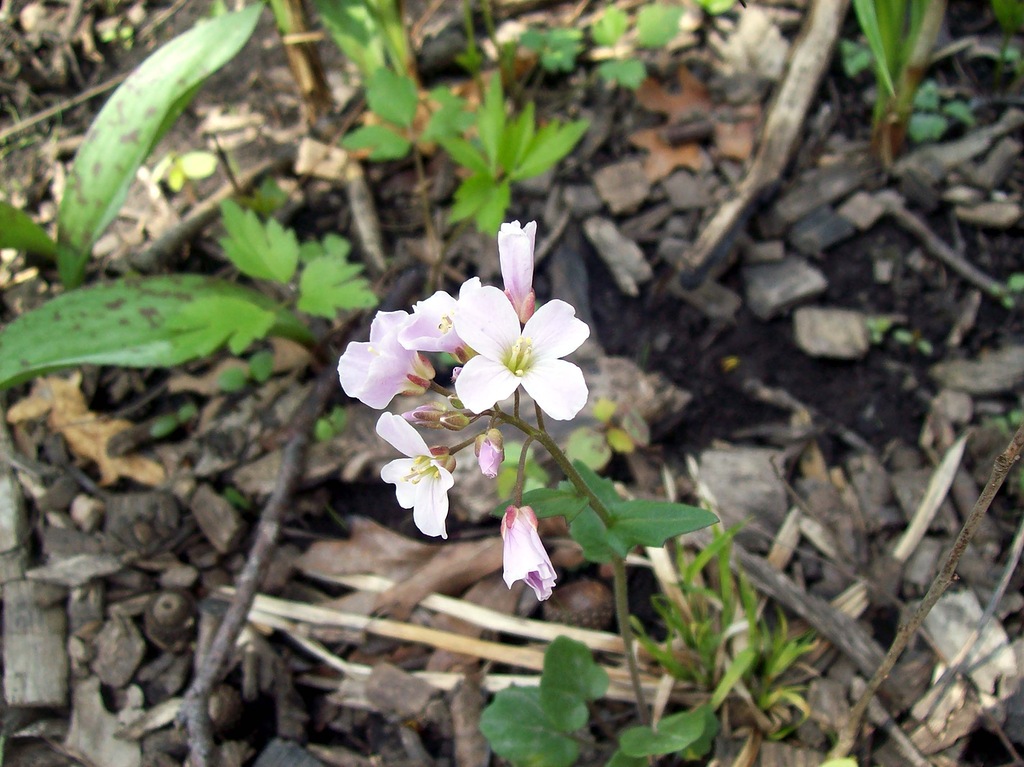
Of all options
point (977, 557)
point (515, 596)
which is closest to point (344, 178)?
point (515, 596)

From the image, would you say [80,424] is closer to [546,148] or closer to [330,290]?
[330,290]

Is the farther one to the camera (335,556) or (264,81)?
(264,81)

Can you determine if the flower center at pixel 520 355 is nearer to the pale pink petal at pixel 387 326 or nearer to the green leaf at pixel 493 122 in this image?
the pale pink petal at pixel 387 326

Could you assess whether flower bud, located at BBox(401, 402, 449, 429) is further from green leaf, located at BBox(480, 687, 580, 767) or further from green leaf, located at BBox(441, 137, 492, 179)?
green leaf, located at BBox(441, 137, 492, 179)

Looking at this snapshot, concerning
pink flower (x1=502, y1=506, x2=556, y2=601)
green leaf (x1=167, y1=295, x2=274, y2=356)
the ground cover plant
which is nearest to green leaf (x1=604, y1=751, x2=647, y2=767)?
the ground cover plant

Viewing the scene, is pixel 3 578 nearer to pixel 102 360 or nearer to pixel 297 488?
pixel 102 360

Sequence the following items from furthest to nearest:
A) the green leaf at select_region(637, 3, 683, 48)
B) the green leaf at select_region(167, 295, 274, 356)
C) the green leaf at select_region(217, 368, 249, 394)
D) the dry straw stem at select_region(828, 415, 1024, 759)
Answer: the green leaf at select_region(637, 3, 683, 48)
the green leaf at select_region(217, 368, 249, 394)
the green leaf at select_region(167, 295, 274, 356)
the dry straw stem at select_region(828, 415, 1024, 759)

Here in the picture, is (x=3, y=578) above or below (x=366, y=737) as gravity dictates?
above
